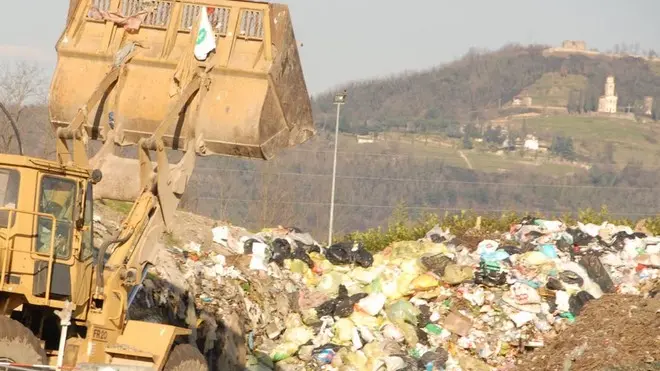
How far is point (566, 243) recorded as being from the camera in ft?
73.5

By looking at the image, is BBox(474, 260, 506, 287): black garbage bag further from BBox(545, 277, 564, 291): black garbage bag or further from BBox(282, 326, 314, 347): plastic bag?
BBox(282, 326, 314, 347): plastic bag

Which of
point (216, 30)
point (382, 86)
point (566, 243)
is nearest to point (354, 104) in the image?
point (382, 86)

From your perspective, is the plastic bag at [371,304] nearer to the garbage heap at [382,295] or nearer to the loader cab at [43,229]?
the garbage heap at [382,295]

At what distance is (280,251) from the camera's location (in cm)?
2055

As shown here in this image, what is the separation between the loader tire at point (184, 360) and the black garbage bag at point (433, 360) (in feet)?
21.6

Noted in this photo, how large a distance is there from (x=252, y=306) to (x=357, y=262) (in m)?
3.22

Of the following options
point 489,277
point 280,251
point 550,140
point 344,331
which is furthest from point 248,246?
point 550,140

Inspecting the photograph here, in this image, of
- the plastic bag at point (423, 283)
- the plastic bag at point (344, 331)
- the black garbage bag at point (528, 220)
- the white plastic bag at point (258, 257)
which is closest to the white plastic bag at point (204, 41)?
the plastic bag at point (344, 331)

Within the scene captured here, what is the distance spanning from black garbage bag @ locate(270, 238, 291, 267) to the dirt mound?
3991mm

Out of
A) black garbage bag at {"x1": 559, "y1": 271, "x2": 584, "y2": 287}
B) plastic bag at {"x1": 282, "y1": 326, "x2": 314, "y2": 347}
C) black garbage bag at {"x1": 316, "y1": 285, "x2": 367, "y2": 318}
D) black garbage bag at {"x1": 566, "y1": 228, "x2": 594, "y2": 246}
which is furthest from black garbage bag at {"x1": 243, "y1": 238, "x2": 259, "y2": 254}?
black garbage bag at {"x1": 566, "y1": 228, "x2": 594, "y2": 246}

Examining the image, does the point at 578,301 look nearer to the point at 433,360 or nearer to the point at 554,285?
the point at 554,285

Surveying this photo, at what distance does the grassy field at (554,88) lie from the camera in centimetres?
13988

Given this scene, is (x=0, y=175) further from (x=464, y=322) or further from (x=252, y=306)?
(x=464, y=322)

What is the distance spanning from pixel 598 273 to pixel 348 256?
3792mm
